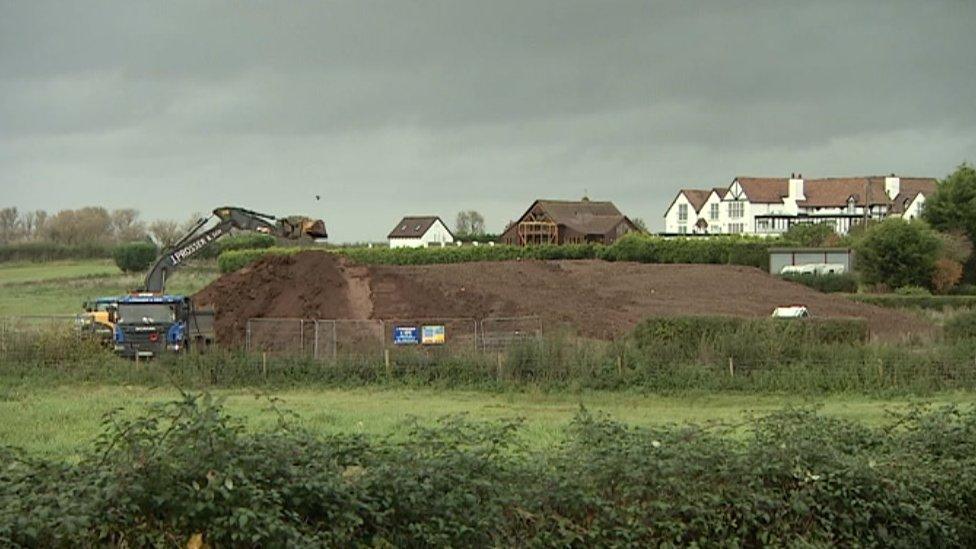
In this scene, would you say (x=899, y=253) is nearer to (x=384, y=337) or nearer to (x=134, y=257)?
(x=384, y=337)

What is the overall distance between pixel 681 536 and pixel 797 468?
120cm

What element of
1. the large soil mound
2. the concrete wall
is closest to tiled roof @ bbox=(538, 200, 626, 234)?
the concrete wall

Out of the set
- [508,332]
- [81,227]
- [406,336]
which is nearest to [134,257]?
[81,227]

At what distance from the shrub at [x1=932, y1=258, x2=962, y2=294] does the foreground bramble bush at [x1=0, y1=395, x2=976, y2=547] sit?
199ft

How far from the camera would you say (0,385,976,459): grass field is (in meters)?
21.3

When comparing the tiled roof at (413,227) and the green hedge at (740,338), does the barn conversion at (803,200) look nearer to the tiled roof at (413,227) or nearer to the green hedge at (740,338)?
the tiled roof at (413,227)

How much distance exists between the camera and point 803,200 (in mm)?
122938

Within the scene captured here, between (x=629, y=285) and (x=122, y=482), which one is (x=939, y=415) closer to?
(x=122, y=482)

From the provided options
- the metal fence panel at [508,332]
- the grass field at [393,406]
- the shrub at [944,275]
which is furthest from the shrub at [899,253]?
the grass field at [393,406]

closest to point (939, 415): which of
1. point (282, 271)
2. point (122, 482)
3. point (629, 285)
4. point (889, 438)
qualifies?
point (889, 438)

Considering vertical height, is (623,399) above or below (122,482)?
below

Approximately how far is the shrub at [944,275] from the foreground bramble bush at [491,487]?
199ft

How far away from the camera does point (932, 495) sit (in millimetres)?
9188

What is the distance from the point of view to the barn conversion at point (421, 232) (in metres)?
130
